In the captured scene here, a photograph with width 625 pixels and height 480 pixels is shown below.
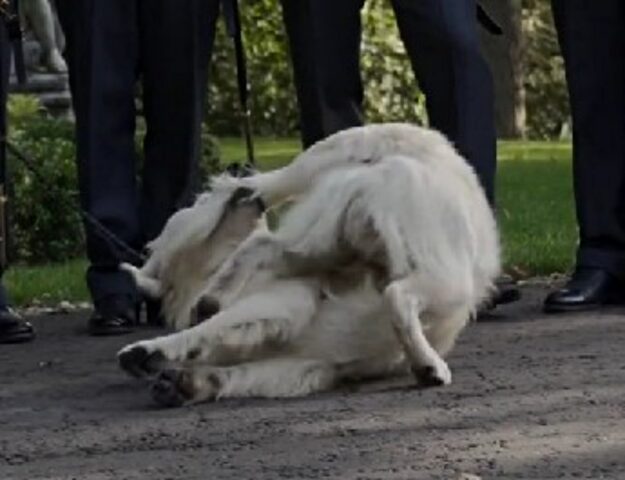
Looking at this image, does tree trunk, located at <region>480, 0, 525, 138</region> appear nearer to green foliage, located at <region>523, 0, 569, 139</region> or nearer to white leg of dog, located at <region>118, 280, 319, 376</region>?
green foliage, located at <region>523, 0, 569, 139</region>

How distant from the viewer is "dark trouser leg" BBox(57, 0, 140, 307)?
766 centimetres

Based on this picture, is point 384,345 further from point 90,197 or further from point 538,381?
point 90,197

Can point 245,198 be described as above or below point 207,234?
above

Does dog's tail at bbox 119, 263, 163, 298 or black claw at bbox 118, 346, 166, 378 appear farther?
dog's tail at bbox 119, 263, 163, 298

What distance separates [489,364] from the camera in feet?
21.1

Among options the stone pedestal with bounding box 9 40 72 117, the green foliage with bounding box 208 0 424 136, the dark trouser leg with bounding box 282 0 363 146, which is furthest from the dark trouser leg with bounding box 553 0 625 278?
the green foliage with bounding box 208 0 424 136

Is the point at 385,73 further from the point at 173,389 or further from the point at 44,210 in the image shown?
the point at 173,389

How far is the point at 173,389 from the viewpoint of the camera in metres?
5.61

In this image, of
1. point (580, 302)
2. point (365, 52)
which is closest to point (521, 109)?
point (365, 52)

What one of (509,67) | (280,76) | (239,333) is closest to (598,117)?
(239,333)

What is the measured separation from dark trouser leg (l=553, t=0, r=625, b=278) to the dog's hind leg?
2289 millimetres

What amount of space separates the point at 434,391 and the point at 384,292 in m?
0.30

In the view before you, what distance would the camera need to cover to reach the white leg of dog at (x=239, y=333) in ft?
18.7

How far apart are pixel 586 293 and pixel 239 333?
236 centimetres
